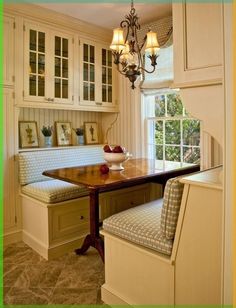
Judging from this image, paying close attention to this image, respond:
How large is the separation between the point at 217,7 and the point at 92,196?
1806mm

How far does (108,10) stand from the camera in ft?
10.4

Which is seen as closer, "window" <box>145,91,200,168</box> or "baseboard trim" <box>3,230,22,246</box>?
"baseboard trim" <box>3,230,22,246</box>

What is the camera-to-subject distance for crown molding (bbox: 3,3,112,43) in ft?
9.53

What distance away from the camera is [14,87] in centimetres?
290

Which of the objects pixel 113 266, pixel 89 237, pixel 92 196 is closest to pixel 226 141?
pixel 113 266

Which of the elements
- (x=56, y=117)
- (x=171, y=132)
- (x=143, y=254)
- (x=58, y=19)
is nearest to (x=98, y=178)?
(x=143, y=254)

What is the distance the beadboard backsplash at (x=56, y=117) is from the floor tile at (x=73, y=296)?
6.36 ft

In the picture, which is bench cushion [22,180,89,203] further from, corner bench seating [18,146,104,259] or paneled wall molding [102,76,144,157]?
paneled wall molding [102,76,144,157]

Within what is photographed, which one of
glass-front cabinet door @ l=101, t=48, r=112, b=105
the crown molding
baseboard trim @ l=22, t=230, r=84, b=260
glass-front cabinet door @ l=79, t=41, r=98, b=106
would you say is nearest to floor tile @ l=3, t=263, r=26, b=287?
baseboard trim @ l=22, t=230, r=84, b=260

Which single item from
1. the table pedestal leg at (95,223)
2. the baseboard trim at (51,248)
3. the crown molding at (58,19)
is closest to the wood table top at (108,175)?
the table pedestal leg at (95,223)

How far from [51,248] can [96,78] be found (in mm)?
2271

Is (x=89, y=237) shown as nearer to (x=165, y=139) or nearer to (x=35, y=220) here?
(x=35, y=220)

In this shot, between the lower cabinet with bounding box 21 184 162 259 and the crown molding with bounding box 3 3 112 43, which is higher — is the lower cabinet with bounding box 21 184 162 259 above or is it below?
below

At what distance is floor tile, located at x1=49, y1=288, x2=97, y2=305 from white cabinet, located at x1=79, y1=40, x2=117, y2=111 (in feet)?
7.38
